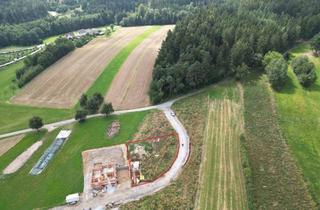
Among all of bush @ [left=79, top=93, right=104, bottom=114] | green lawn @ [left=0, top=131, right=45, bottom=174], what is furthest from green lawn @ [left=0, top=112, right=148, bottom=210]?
bush @ [left=79, top=93, right=104, bottom=114]

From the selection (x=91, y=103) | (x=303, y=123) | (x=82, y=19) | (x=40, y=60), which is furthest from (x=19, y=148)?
(x=82, y=19)

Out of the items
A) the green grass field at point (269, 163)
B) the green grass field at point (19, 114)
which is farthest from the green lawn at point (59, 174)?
the green grass field at point (269, 163)

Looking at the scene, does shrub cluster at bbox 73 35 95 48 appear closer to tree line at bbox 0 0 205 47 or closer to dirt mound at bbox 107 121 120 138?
tree line at bbox 0 0 205 47

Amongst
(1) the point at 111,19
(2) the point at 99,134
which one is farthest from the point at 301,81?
(1) the point at 111,19

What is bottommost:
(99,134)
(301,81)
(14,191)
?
(14,191)

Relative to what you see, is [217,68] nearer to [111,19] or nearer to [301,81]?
[301,81]

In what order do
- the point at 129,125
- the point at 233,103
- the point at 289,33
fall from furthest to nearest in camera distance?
1. the point at 289,33
2. the point at 233,103
3. the point at 129,125
